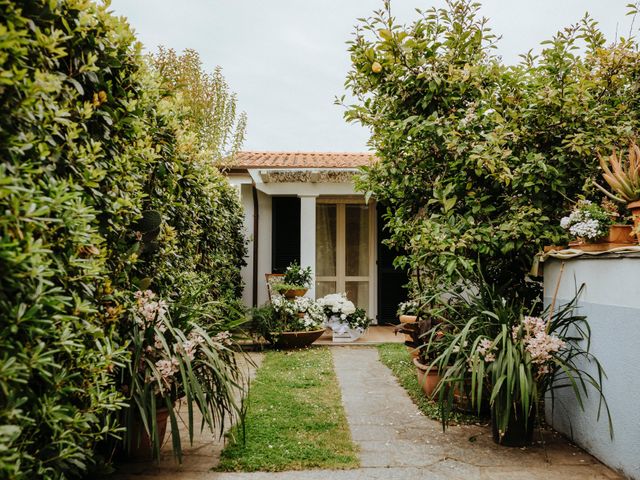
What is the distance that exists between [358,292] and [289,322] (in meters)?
2.63

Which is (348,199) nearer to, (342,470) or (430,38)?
(430,38)

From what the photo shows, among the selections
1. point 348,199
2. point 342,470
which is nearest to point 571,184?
point 342,470

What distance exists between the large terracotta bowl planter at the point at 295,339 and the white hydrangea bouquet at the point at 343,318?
0.54 meters

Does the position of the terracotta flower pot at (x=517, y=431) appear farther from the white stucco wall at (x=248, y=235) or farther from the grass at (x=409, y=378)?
the white stucco wall at (x=248, y=235)

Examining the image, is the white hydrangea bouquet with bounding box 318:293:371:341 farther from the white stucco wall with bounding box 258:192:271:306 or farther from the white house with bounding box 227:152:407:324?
the white stucco wall with bounding box 258:192:271:306

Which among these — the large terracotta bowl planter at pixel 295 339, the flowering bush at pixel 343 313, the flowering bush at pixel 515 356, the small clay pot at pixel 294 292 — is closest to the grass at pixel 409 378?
the flowering bush at pixel 515 356

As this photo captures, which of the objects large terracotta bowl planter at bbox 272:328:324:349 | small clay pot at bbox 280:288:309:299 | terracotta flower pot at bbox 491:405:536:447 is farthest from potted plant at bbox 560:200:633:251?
small clay pot at bbox 280:288:309:299

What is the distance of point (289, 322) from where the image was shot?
745 cm

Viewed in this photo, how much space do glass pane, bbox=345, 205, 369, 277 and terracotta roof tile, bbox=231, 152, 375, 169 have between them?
98 cm

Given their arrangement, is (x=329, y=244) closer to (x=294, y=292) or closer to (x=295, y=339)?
(x=294, y=292)

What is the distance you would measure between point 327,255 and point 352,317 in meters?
1.97

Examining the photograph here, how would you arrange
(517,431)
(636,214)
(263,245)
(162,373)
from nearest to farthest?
(162,373) < (636,214) < (517,431) < (263,245)

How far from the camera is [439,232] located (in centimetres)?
400

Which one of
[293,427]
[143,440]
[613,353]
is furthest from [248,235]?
[613,353]
